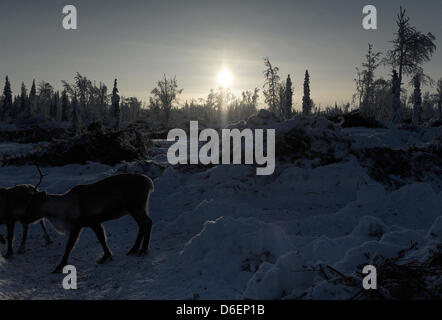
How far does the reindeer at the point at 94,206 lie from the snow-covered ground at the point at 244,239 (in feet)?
1.91

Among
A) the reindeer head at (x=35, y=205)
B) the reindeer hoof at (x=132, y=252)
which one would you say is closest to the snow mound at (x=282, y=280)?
the reindeer hoof at (x=132, y=252)

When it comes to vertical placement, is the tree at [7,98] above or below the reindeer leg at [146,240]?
above

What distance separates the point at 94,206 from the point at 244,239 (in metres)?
2.59

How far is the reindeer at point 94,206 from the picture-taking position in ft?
18.4

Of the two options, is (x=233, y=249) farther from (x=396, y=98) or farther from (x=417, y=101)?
(x=417, y=101)

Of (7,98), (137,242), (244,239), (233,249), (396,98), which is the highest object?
(7,98)

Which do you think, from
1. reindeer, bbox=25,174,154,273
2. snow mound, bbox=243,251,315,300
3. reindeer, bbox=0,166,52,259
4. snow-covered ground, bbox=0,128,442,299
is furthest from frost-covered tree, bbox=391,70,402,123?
reindeer, bbox=0,166,52,259

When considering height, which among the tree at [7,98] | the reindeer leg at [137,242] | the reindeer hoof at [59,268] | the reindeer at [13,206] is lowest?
the reindeer hoof at [59,268]

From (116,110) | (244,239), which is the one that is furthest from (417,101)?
(244,239)

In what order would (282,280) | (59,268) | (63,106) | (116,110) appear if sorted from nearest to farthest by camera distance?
(282,280), (59,268), (116,110), (63,106)

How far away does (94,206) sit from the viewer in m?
5.63

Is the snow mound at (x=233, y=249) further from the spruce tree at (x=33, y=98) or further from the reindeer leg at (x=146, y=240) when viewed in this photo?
the spruce tree at (x=33, y=98)
